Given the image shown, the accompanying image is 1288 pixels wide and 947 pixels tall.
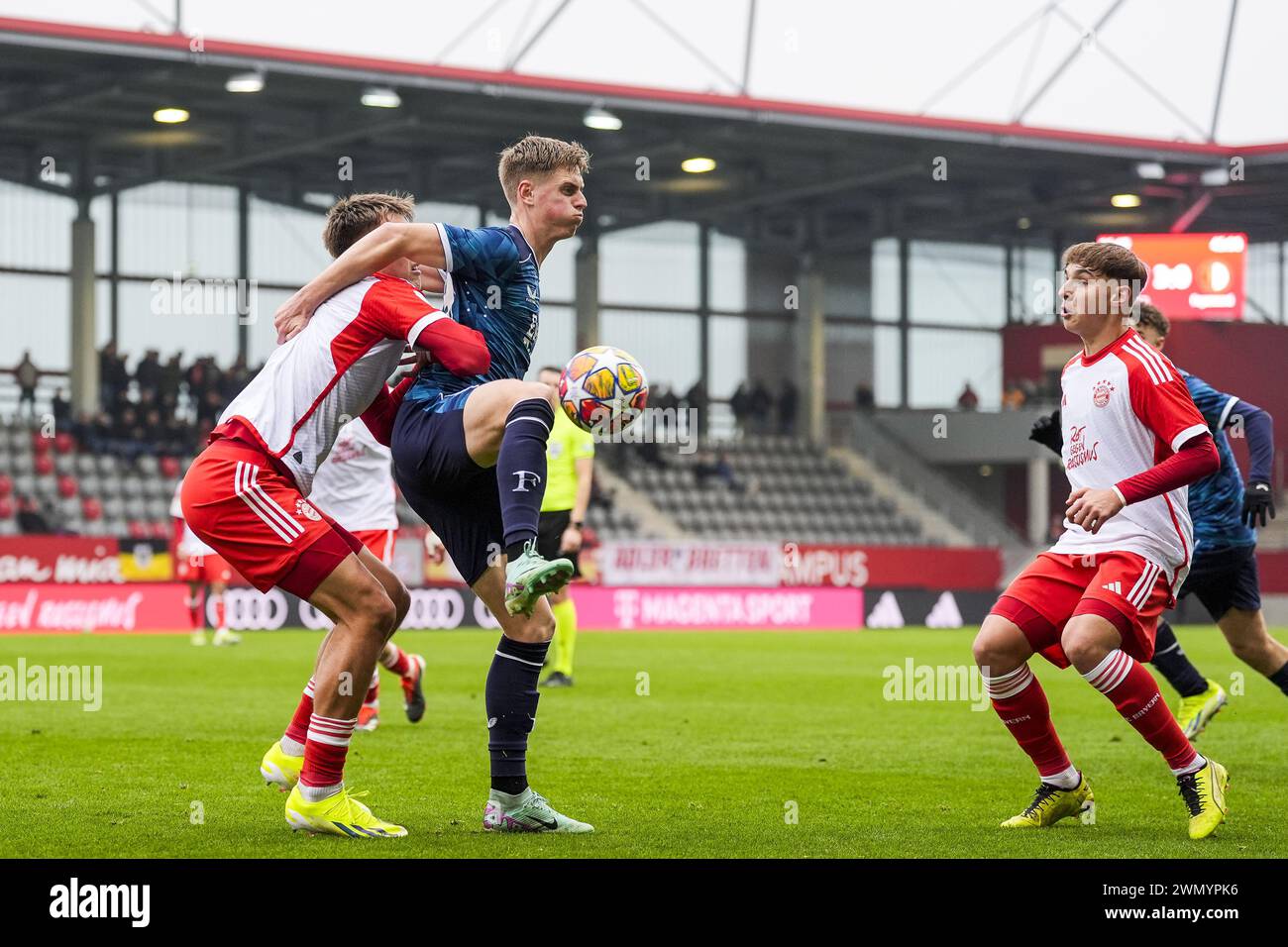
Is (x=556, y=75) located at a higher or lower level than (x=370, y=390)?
higher

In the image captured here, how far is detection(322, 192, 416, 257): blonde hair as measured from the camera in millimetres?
6199

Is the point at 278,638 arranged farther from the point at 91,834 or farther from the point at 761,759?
the point at 91,834

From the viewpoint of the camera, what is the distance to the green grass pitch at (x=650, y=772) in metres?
5.72

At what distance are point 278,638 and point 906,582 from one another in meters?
16.1

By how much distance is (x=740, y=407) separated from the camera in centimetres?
4094

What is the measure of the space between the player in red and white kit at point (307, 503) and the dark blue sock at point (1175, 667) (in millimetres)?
4767

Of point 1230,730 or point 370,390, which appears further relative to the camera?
point 1230,730

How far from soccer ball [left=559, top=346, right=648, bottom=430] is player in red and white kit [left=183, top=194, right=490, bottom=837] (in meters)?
0.38

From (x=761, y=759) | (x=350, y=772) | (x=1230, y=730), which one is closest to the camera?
(x=350, y=772)

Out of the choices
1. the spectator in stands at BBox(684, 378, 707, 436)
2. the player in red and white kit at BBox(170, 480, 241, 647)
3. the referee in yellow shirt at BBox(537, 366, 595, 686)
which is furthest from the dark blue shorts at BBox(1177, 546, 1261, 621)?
the spectator in stands at BBox(684, 378, 707, 436)

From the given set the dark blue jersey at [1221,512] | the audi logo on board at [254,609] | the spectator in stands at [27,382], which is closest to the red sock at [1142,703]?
the dark blue jersey at [1221,512]

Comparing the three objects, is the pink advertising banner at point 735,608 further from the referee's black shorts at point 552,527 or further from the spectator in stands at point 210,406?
the referee's black shorts at point 552,527

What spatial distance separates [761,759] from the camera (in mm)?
8672
